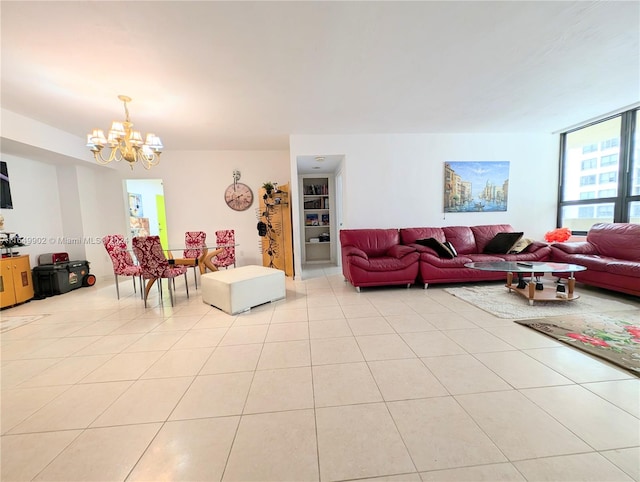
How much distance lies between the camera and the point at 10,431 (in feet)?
4.33

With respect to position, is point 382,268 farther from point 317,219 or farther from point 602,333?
point 317,219

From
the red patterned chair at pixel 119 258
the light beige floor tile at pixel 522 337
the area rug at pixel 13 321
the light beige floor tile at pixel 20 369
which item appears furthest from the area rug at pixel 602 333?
the area rug at pixel 13 321

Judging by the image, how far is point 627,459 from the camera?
3.53ft

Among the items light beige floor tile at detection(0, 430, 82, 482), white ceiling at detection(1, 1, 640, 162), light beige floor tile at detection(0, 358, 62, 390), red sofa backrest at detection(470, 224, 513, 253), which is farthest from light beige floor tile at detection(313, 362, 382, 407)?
red sofa backrest at detection(470, 224, 513, 253)

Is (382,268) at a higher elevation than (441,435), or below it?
higher

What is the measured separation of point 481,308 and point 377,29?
2959mm

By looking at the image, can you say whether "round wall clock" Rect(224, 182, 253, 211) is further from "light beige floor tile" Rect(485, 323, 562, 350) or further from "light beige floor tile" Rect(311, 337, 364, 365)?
"light beige floor tile" Rect(485, 323, 562, 350)

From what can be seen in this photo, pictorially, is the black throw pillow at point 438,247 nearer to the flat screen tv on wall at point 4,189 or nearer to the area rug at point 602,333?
the area rug at point 602,333

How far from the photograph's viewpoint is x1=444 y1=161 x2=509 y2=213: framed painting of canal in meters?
4.64

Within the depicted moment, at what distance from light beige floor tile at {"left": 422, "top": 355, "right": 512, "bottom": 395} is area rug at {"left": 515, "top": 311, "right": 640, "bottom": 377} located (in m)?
0.91

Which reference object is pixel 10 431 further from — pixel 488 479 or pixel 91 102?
pixel 91 102

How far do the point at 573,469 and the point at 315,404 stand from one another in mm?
1175

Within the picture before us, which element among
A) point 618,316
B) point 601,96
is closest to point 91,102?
point 618,316

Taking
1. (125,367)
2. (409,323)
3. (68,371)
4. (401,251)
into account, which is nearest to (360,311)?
(409,323)
